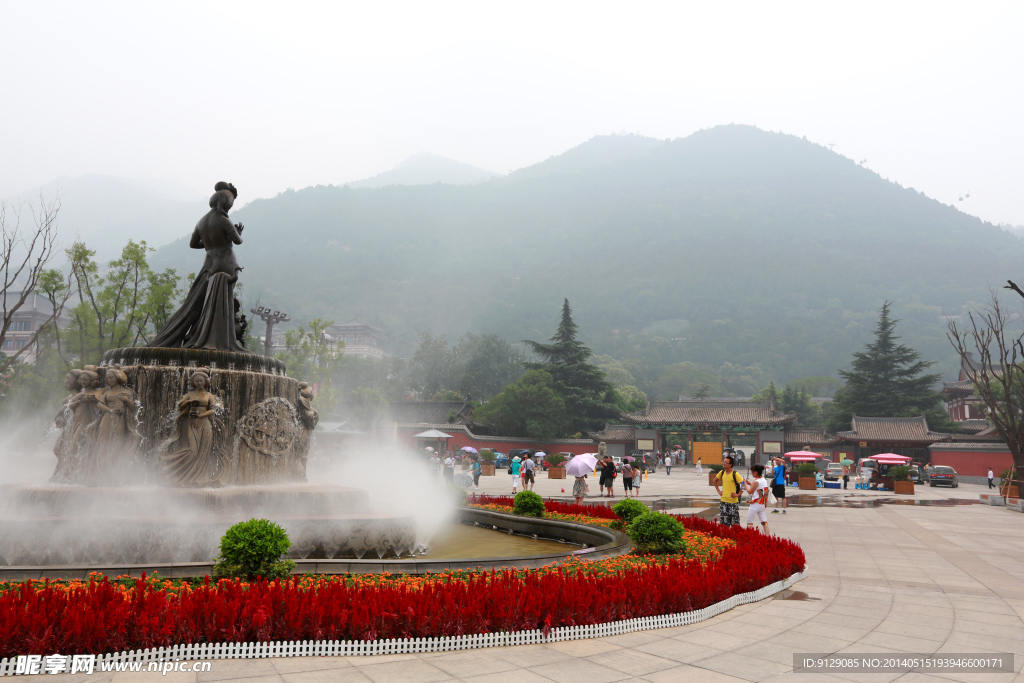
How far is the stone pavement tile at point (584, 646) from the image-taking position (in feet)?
15.6

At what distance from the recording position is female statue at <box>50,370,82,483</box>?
8.21 metres

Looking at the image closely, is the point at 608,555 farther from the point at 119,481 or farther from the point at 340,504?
the point at 119,481

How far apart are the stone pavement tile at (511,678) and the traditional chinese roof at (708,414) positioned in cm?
5090

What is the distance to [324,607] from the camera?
176 inches

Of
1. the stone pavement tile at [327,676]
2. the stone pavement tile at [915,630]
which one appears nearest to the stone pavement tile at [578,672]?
the stone pavement tile at [327,676]

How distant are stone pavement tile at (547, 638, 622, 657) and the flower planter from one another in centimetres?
2924

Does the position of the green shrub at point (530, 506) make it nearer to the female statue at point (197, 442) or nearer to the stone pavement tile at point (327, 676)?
the female statue at point (197, 442)

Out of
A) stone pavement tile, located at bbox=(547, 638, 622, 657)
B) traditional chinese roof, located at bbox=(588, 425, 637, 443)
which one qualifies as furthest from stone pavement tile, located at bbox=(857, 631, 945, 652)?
traditional chinese roof, located at bbox=(588, 425, 637, 443)

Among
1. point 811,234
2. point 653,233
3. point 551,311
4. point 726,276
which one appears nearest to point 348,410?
point 551,311

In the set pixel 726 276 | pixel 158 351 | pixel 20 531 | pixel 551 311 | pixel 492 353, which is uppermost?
pixel 726 276

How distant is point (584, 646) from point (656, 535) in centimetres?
352

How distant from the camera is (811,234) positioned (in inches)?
7175

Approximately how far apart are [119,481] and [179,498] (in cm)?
123

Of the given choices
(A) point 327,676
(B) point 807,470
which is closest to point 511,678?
(A) point 327,676
